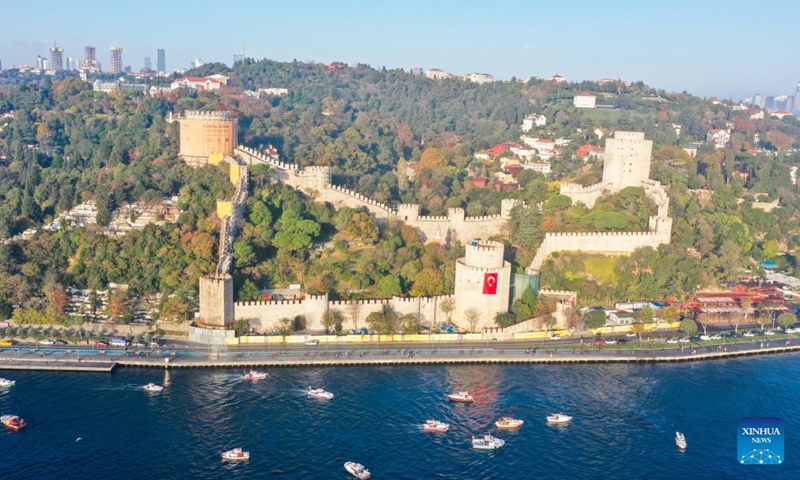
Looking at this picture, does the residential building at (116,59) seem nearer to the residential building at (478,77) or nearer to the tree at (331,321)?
the residential building at (478,77)

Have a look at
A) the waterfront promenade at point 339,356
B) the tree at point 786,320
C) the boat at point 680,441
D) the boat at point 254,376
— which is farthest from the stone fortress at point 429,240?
the boat at point 680,441

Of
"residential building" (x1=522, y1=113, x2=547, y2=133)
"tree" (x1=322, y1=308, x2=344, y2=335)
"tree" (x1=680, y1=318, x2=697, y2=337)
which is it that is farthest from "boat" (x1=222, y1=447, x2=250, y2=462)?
"residential building" (x1=522, y1=113, x2=547, y2=133)

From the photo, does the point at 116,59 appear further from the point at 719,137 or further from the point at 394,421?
the point at 394,421

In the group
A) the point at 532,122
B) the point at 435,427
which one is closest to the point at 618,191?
the point at 435,427

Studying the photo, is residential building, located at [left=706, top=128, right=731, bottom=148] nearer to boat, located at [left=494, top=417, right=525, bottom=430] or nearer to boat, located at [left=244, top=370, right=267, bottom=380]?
boat, located at [left=494, top=417, right=525, bottom=430]

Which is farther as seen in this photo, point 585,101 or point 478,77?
point 478,77

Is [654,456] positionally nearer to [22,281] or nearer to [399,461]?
[399,461]
